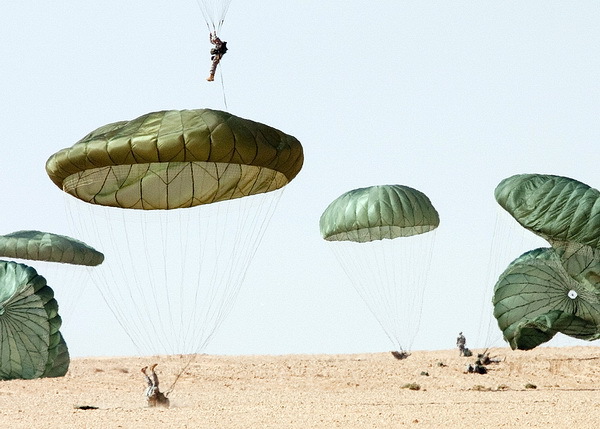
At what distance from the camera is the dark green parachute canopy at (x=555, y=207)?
23.9 m

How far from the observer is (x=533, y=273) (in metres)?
28.5

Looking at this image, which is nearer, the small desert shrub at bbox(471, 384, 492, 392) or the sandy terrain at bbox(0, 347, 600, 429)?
the sandy terrain at bbox(0, 347, 600, 429)

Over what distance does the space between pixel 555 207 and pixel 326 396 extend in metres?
8.24

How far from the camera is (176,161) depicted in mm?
19438

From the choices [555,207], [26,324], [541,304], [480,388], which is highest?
[555,207]

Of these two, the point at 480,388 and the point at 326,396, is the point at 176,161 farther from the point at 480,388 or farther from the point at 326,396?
the point at 480,388

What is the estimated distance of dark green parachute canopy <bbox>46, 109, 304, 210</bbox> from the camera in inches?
758

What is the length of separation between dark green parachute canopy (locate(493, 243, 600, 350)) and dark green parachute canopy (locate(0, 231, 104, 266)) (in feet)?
53.2

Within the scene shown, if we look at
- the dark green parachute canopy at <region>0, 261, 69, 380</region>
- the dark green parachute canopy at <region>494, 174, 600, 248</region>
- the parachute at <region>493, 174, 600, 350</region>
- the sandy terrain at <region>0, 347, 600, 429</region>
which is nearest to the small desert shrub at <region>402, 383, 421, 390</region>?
the sandy terrain at <region>0, 347, 600, 429</region>

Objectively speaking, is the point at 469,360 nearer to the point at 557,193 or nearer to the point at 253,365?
the point at 253,365

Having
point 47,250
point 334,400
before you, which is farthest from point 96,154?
point 47,250

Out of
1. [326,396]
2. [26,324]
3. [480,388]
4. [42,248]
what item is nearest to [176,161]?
[326,396]

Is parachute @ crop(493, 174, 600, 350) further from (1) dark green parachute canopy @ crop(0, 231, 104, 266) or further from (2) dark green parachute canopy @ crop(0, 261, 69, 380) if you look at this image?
(1) dark green parachute canopy @ crop(0, 231, 104, 266)

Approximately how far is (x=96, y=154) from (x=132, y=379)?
18.0 meters
